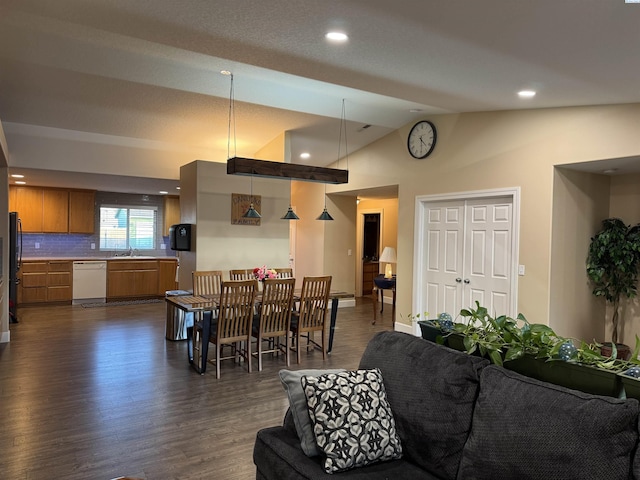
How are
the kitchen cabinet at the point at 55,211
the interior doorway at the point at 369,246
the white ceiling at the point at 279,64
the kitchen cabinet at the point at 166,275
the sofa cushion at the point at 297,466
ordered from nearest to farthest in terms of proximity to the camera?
the sofa cushion at the point at 297,466, the white ceiling at the point at 279,64, the kitchen cabinet at the point at 55,211, the kitchen cabinet at the point at 166,275, the interior doorway at the point at 369,246

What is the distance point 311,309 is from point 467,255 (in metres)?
2.32

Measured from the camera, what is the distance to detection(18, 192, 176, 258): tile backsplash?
29.8 feet

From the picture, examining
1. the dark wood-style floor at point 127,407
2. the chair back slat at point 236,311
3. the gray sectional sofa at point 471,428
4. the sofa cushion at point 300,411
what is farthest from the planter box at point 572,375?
the chair back slat at point 236,311

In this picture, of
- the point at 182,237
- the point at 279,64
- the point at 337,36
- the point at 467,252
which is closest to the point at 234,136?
the point at 182,237

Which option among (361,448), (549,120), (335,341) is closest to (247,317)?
(335,341)

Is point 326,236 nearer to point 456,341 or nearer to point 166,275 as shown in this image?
point 166,275

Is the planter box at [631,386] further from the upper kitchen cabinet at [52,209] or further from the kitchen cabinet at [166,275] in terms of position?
the upper kitchen cabinet at [52,209]

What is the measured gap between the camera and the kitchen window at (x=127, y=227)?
980 cm

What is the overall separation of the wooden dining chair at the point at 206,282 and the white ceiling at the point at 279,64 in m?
2.20

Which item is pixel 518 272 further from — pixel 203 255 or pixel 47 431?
pixel 47 431

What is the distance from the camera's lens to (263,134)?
6969mm

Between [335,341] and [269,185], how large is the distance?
8.95 feet

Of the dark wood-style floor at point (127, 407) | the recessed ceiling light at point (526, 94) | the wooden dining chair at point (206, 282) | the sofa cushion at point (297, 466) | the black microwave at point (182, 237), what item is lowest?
the dark wood-style floor at point (127, 407)

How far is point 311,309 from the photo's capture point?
5191 mm
